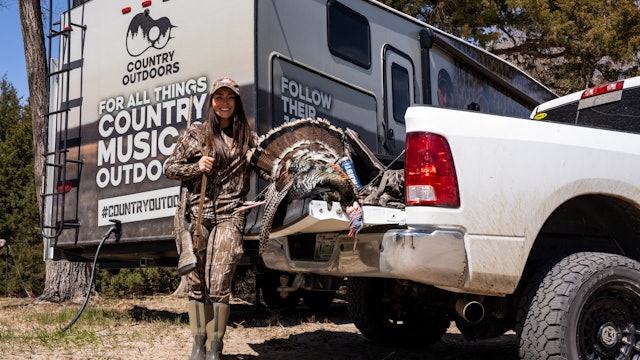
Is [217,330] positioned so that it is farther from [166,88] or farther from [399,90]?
[399,90]

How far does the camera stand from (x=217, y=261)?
4.33 metres

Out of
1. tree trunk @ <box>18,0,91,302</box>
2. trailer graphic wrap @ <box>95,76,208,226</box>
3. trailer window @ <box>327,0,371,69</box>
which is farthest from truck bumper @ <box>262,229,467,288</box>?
tree trunk @ <box>18,0,91,302</box>

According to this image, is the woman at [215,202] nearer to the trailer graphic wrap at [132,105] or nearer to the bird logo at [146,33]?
Result: the trailer graphic wrap at [132,105]

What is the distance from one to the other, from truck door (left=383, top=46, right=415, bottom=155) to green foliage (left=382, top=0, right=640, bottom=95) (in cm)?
779

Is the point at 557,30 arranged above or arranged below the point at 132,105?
above

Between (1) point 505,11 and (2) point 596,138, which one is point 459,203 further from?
(1) point 505,11

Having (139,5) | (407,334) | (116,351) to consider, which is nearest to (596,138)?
(407,334)

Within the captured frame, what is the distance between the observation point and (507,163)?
3.69 meters

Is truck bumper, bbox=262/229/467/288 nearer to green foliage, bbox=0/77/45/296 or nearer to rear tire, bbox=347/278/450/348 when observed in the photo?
rear tire, bbox=347/278/450/348

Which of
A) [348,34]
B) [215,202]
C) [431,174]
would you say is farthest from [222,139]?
[348,34]

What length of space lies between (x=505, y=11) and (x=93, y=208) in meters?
12.2

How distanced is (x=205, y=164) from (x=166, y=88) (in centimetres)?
206

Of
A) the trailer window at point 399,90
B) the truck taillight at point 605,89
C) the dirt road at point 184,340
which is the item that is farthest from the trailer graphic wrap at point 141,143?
the truck taillight at point 605,89

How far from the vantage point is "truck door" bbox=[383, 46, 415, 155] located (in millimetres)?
6996
